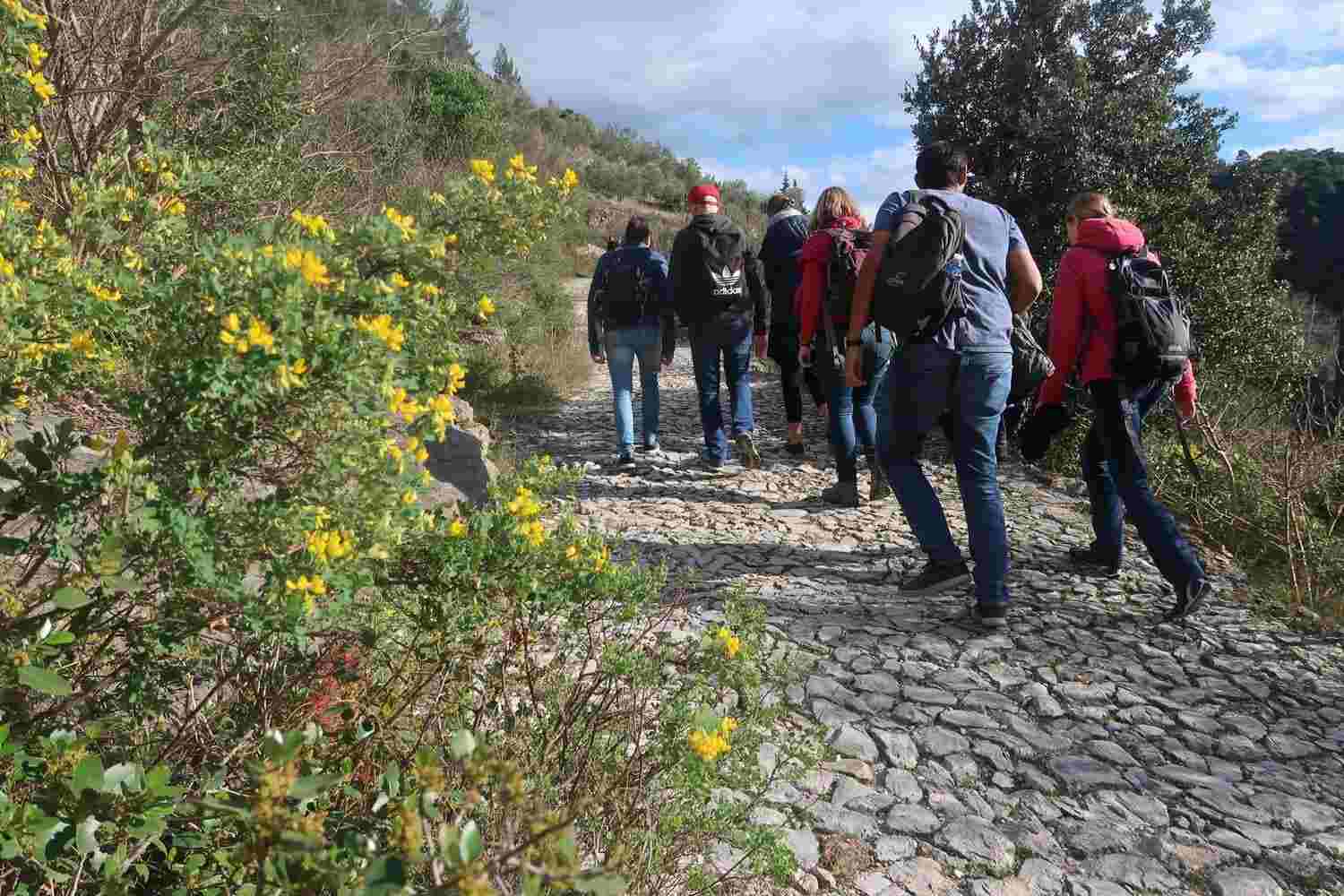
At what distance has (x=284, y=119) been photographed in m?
8.02

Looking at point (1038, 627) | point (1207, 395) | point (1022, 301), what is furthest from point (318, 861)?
point (1207, 395)

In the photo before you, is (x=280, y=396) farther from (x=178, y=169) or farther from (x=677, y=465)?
(x=677, y=465)

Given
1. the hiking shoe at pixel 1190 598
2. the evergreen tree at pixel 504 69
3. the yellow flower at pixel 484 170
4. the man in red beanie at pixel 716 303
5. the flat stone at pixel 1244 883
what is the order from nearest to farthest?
the yellow flower at pixel 484 170 → the flat stone at pixel 1244 883 → the hiking shoe at pixel 1190 598 → the man in red beanie at pixel 716 303 → the evergreen tree at pixel 504 69

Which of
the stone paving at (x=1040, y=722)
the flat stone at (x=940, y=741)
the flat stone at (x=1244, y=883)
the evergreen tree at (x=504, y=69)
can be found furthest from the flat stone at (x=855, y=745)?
the evergreen tree at (x=504, y=69)

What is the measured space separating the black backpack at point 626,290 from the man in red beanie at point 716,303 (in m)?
0.25

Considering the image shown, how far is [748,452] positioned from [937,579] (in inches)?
105

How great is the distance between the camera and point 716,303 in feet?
20.8

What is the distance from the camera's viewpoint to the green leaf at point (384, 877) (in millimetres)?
1162

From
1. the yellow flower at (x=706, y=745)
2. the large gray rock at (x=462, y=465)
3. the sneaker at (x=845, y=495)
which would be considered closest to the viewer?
the yellow flower at (x=706, y=745)

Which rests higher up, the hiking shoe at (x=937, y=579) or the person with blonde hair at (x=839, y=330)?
the person with blonde hair at (x=839, y=330)

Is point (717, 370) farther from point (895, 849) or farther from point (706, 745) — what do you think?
point (706, 745)

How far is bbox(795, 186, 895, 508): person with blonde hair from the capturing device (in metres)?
5.52

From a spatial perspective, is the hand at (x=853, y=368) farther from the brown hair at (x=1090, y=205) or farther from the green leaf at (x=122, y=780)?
the green leaf at (x=122, y=780)

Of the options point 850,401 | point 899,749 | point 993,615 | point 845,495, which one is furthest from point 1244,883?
point 850,401
